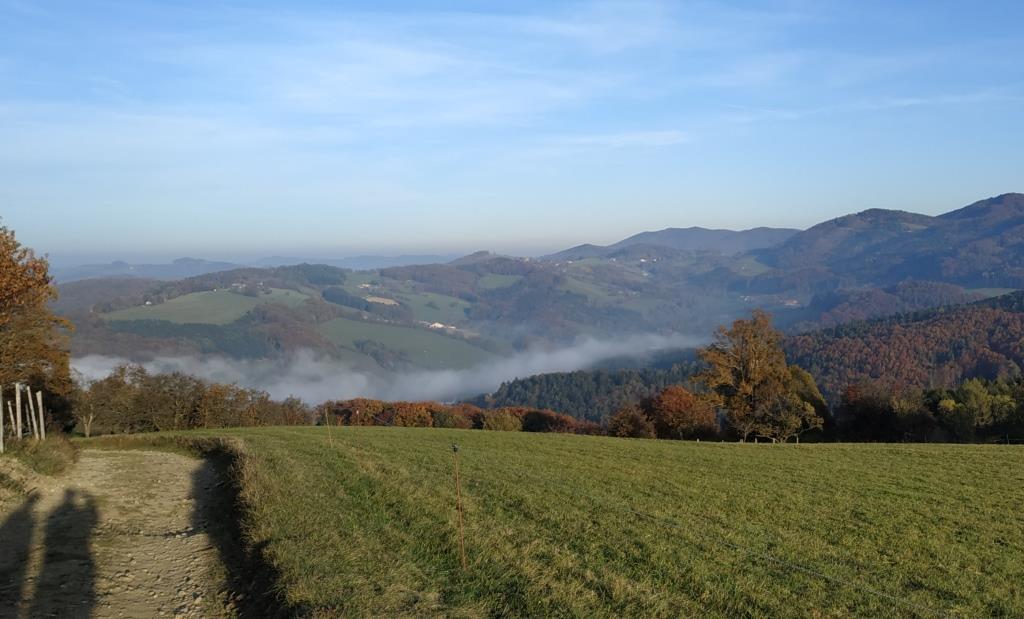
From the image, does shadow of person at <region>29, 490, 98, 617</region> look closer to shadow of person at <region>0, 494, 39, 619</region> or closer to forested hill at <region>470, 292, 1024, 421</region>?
shadow of person at <region>0, 494, 39, 619</region>

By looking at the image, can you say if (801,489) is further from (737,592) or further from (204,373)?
(204,373)

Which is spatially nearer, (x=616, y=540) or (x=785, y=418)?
(x=616, y=540)

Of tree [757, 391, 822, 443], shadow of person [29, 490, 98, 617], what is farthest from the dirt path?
tree [757, 391, 822, 443]

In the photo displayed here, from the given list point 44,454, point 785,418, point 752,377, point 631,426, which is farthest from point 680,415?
point 44,454

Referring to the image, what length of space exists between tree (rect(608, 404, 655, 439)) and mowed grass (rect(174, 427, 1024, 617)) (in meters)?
39.8

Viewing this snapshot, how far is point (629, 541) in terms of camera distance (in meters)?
10.4

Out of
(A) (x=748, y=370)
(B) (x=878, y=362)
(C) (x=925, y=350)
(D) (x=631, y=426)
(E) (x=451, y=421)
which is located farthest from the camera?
(C) (x=925, y=350)

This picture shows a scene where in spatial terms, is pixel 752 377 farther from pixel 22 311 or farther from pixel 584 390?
pixel 584 390

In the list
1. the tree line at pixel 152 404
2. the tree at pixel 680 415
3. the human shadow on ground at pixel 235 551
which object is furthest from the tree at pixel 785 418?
the tree line at pixel 152 404

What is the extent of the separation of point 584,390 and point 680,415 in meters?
125

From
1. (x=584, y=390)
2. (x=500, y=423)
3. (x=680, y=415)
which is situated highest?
(x=680, y=415)

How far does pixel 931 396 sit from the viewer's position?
6241cm

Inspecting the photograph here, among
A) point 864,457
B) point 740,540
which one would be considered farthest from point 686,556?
point 864,457

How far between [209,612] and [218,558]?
6.25ft
